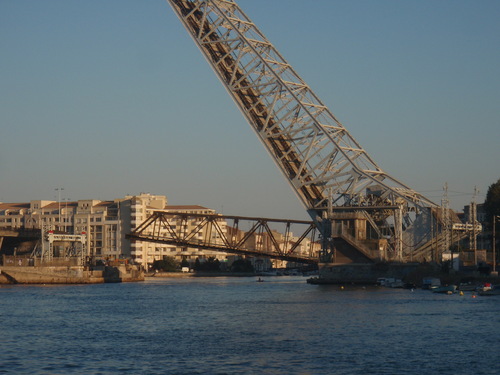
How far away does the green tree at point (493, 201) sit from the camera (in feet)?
265

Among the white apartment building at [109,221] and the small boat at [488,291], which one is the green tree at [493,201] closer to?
the small boat at [488,291]

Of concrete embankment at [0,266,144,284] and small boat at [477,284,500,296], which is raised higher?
concrete embankment at [0,266,144,284]

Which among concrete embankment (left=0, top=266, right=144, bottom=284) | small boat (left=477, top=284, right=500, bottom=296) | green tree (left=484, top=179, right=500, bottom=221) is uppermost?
green tree (left=484, top=179, right=500, bottom=221)

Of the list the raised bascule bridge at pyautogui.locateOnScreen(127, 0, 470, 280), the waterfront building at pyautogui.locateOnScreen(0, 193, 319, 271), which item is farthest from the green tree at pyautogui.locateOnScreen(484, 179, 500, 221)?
the waterfront building at pyautogui.locateOnScreen(0, 193, 319, 271)

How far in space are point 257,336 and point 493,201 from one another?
5071 cm

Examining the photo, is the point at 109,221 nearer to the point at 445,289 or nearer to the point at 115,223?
the point at 115,223

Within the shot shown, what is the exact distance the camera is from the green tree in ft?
265

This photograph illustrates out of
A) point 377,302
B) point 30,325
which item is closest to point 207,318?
point 30,325

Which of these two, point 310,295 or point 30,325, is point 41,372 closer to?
point 30,325

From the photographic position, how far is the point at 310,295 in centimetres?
6072

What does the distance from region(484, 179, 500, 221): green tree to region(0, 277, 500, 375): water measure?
85.7 ft

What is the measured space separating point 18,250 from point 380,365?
243 feet

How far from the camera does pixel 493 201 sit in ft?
267

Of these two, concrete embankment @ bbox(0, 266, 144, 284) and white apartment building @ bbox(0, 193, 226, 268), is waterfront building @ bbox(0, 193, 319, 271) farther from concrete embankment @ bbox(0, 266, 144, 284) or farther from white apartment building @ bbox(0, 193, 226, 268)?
concrete embankment @ bbox(0, 266, 144, 284)
